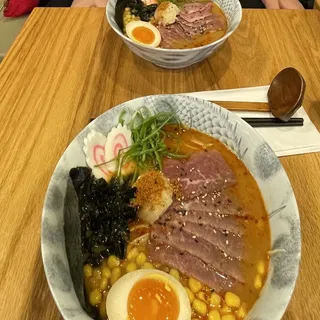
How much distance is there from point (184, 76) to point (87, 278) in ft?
3.28

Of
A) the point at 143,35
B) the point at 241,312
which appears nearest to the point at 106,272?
the point at 241,312

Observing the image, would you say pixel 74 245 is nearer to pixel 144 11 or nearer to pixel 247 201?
pixel 247 201

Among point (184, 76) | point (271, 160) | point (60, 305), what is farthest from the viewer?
point (184, 76)

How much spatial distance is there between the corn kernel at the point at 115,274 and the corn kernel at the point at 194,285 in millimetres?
204

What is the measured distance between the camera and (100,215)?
116 cm

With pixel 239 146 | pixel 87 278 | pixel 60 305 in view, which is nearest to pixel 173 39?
pixel 239 146

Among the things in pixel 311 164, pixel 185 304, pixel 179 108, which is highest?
pixel 179 108

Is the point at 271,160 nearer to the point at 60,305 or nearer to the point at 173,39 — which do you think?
the point at 60,305

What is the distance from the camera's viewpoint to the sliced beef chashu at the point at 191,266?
113 cm

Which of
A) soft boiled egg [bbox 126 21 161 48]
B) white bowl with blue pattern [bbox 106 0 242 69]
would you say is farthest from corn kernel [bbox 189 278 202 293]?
soft boiled egg [bbox 126 21 161 48]

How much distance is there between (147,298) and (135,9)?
1385 mm

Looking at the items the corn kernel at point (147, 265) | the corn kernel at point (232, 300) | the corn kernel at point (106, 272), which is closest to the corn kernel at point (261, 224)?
the corn kernel at point (232, 300)

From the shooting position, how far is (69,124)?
5.14ft

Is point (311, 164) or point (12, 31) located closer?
point (311, 164)
